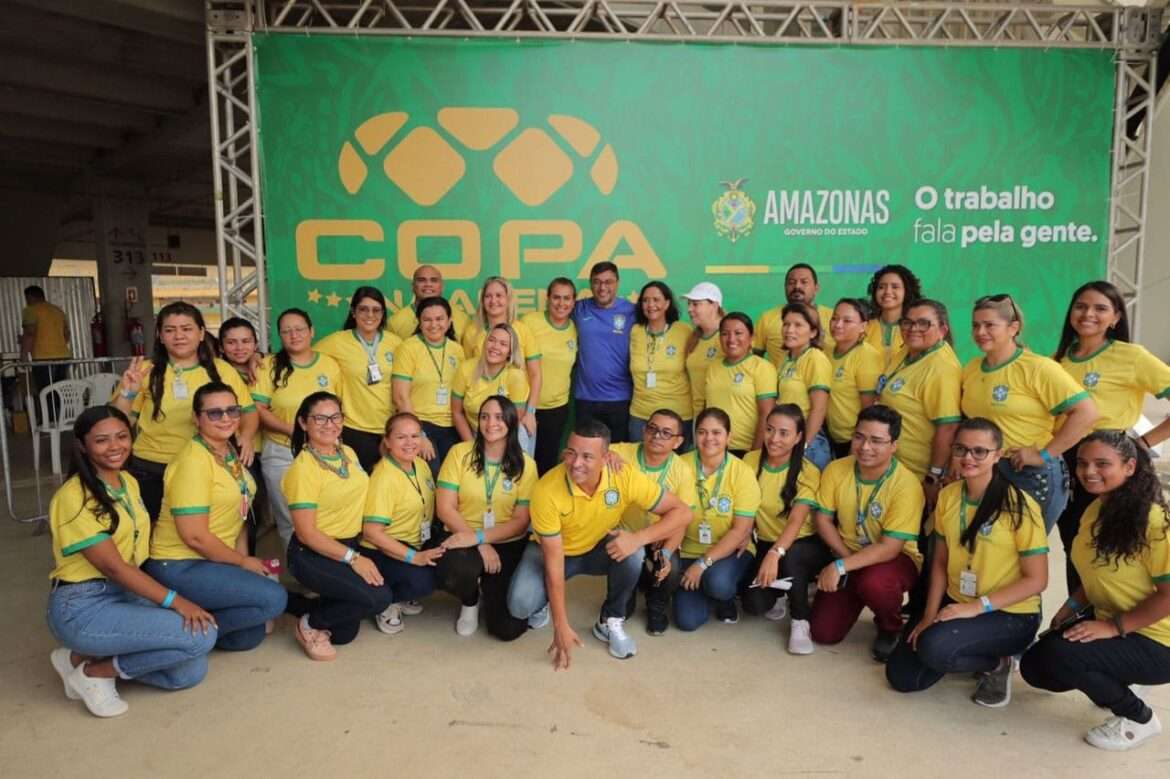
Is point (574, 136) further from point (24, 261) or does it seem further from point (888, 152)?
point (24, 261)

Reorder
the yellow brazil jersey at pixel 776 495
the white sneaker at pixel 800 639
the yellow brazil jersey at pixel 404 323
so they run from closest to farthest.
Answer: the white sneaker at pixel 800 639 → the yellow brazil jersey at pixel 776 495 → the yellow brazil jersey at pixel 404 323

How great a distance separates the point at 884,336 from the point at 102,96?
8.21m

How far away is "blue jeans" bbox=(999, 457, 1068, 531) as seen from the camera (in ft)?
9.48

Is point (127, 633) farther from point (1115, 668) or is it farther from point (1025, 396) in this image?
point (1025, 396)

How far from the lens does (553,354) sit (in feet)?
14.0

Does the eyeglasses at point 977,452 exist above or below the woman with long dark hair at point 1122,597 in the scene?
above

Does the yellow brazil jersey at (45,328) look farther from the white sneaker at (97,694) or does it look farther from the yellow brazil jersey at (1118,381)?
the yellow brazil jersey at (1118,381)

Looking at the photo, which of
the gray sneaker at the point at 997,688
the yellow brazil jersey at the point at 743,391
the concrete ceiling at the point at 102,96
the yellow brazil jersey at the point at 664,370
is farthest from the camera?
the concrete ceiling at the point at 102,96

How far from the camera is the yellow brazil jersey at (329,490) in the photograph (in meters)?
3.02

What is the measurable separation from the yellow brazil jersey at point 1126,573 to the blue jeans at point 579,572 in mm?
1639

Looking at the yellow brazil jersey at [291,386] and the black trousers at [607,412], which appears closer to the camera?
the yellow brazil jersey at [291,386]

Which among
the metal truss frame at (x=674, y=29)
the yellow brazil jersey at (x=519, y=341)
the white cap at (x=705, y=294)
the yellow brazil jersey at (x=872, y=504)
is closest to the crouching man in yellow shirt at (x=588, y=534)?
the yellow brazil jersey at (x=872, y=504)

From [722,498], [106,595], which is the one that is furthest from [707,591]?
[106,595]

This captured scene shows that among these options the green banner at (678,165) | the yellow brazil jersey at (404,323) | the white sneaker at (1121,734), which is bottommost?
the white sneaker at (1121,734)
